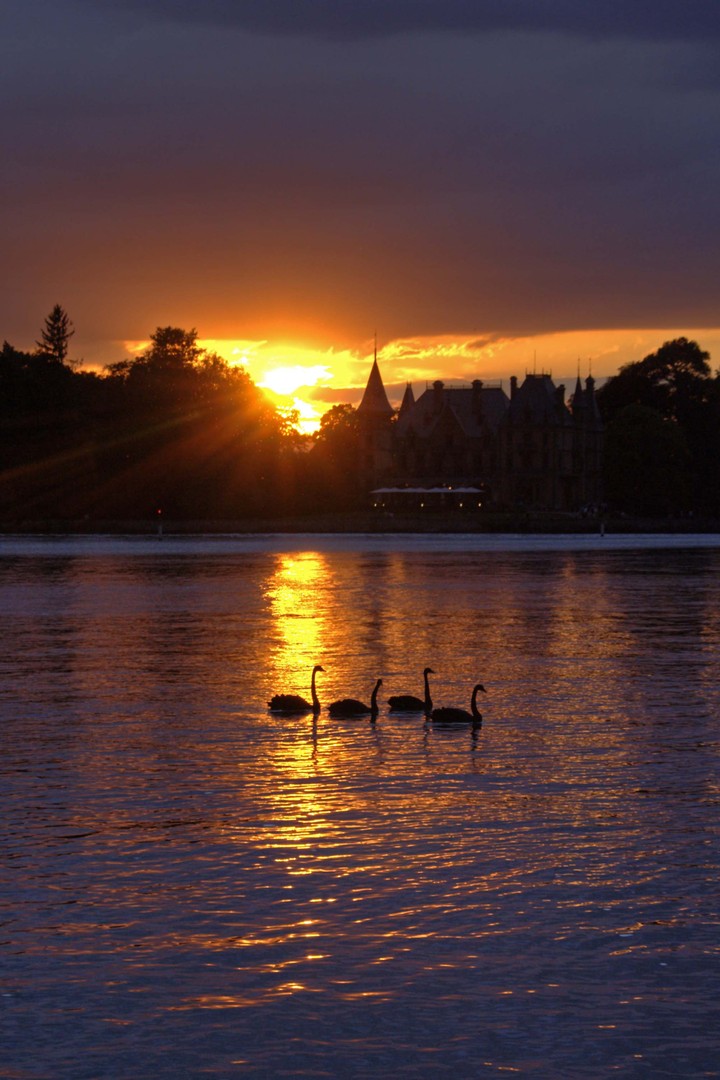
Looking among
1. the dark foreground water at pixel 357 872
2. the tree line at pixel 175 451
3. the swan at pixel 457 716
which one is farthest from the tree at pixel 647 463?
the swan at pixel 457 716

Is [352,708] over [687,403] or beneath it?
beneath

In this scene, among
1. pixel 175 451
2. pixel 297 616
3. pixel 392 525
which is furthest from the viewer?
pixel 392 525

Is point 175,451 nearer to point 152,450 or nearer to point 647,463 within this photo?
point 152,450

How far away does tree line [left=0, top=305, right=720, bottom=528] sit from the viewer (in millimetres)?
152875

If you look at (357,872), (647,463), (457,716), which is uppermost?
(647,463)

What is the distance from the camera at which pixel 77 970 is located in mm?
10930

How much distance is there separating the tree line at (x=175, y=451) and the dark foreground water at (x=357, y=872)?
121m

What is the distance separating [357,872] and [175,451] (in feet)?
456

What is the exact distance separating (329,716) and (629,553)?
90.7m

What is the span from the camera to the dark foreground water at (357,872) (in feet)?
31.8

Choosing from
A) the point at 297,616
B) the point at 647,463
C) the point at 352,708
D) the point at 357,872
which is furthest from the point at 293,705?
the point at 647,463

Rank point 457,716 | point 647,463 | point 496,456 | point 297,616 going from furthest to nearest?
point 496,456
point 647,463
point 297,616
point 457,716

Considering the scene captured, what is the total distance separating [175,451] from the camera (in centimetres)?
15100

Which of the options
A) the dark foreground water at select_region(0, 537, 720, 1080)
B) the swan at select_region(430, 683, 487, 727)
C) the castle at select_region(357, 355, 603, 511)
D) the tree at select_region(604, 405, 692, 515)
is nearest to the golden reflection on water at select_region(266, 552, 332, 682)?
the dark foreground water at select_region(0, 537, 720, 1080)
